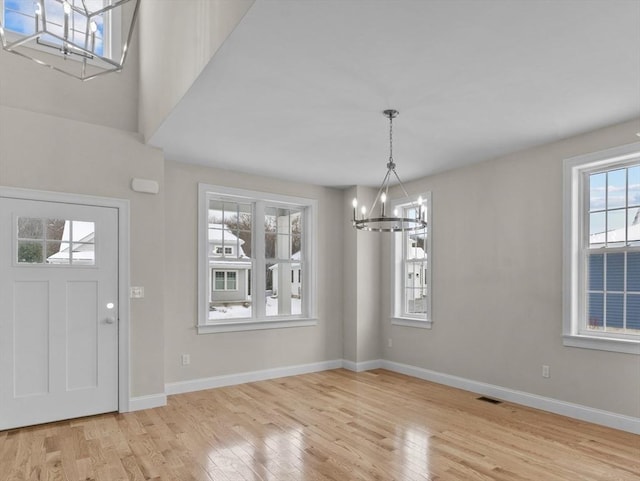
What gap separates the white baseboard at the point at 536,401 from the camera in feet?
12.3

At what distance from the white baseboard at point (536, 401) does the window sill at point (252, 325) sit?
1505 millimetres

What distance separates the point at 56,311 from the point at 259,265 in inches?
93.0

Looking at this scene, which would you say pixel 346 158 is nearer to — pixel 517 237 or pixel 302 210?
pixel 302 210

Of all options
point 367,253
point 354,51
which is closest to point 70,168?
point 354,51

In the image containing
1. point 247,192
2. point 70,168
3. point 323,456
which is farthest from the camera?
point 247,192

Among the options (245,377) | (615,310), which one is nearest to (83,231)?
(245,377)

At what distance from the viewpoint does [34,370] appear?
3850 millimetres

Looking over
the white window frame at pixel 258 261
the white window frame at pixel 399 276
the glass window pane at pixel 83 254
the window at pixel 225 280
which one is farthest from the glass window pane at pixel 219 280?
the white window frame at pixel 399 276

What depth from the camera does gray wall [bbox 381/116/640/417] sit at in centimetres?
398

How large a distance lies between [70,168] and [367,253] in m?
3.85

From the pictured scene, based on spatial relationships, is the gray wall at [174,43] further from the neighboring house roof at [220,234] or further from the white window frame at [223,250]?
the white window frame at [223,250]

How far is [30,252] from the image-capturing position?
12.8 ft

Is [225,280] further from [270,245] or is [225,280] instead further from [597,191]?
[597,191]

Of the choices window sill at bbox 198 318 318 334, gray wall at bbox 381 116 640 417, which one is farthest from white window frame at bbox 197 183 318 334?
gray wall at bbox 381 116 640 417
